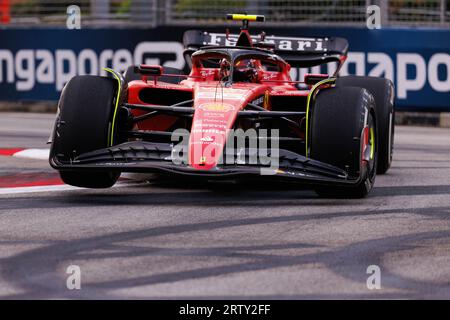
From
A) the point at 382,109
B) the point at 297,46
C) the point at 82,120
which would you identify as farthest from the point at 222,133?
the point at 297,46

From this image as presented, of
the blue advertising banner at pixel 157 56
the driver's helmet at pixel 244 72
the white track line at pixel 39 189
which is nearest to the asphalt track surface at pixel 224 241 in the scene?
the white track line at pixel 39 189

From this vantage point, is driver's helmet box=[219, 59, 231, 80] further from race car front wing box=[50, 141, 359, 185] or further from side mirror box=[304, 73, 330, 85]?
race car front wing box=[50, 141, 359, 185]

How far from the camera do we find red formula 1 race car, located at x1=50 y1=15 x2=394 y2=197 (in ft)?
28.1

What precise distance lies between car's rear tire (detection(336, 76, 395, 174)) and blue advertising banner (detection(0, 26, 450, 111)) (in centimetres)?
554

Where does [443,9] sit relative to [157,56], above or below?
above

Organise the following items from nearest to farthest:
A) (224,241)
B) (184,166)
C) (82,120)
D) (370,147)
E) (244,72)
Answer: (224,241) → (184,166) → (82,120) → (370,147) → (244,72)

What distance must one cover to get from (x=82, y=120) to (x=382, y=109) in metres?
3.01

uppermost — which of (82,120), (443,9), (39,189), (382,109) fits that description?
(443,9)

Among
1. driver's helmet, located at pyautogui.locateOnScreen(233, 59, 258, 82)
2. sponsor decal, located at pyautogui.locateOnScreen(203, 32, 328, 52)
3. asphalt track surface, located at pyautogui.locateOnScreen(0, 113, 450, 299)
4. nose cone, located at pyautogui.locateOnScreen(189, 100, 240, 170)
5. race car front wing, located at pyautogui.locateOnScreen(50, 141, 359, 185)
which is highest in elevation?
sponsor decal, located at pyautogui.locateOnScreen(203, 32, 328, 52)

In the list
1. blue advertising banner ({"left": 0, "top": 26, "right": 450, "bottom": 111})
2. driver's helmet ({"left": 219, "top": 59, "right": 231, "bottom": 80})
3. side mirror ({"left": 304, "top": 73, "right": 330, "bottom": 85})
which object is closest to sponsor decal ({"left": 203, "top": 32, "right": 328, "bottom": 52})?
driver's helmet ({"left": 219, "top": 59, "right": 231, "bottom": 80})

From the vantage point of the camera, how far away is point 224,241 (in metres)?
7.11

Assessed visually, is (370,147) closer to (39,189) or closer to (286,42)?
(39,189)

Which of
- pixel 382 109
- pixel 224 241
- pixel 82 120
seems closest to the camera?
pixel 224 241

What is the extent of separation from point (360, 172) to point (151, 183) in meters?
2.02
